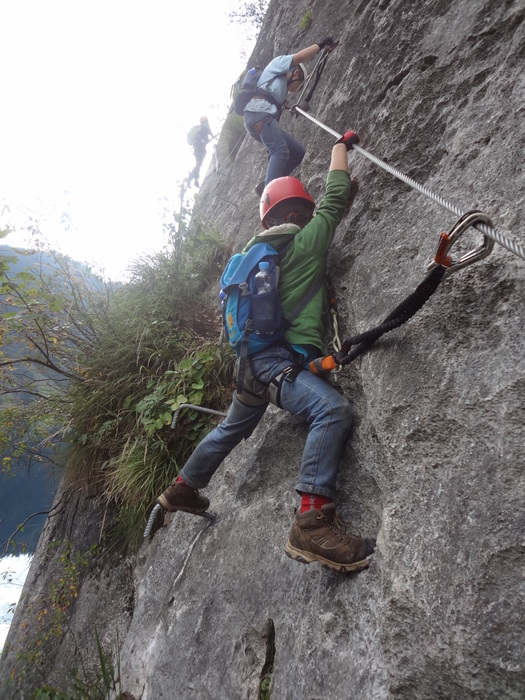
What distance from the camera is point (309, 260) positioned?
2.74 meters

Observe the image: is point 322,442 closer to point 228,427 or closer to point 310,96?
point 228,427

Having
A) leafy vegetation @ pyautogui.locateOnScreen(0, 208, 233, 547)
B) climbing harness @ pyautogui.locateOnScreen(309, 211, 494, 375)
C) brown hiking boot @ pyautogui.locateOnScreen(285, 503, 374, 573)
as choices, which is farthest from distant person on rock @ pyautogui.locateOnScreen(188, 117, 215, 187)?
brown hiking boot @ pyautogui.locateOnScreen(285, 503, 374, 573)

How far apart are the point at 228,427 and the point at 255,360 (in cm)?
54

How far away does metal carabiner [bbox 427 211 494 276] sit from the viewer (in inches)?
65.0

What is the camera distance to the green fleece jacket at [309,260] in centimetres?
264

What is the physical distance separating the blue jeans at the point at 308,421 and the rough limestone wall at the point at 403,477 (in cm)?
15

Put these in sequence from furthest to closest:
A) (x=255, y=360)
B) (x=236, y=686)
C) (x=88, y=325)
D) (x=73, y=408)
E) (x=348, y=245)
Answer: (x=88, y=325), (x=73, y=408), (x=348, y=245), (x=255, y=360), (x=236, y=686)

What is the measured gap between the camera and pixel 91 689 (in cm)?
320

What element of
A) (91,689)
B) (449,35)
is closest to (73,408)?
(91,689)

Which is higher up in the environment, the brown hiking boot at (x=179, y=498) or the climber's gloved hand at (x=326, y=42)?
the climber's gloved hand at (x=326, y=42)

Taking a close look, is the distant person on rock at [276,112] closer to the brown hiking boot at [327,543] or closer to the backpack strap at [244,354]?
the backpack strap at [244,354]

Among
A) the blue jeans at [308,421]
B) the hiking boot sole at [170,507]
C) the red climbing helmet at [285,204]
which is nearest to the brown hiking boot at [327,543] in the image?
the blue jeans at [308,421]

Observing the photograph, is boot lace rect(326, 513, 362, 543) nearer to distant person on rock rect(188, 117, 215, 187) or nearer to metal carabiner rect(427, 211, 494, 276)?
metal carabiner rect(427, 211, 494, 276)

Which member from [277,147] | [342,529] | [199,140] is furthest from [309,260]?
[199,140]
